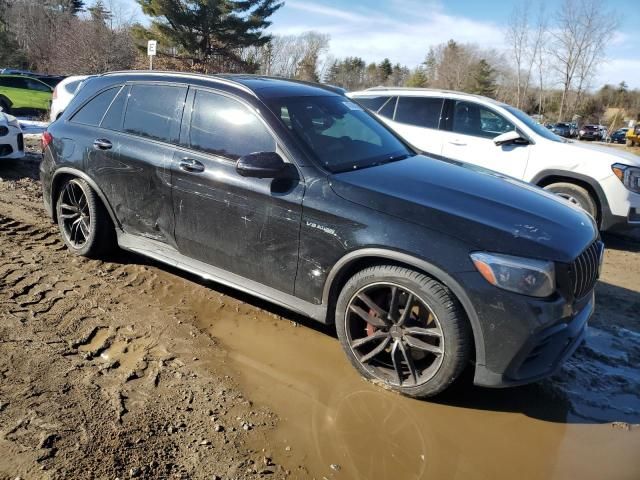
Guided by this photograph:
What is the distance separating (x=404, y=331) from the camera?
3.03m

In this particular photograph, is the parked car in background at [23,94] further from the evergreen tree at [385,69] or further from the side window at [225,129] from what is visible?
the evergreen tree at [385,69]

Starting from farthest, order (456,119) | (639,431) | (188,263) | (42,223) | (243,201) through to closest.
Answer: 1. (456,119)
2. (42,223)
3. (188,263)
4. (243,201)
5. (639,431)

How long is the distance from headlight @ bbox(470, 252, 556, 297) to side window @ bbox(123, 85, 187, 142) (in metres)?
2.56

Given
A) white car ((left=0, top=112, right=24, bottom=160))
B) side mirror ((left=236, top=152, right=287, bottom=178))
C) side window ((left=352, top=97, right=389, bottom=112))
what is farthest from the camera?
side window ((left=352, top=97, right=389, bottom=112))

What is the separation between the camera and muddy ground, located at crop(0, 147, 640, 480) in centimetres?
251

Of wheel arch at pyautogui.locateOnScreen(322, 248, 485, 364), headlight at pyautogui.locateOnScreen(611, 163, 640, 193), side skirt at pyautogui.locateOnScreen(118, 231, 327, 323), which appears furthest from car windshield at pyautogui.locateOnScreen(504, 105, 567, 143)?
side skirt at pyautogui.locateOnScreen(118, 231, 327, 323)

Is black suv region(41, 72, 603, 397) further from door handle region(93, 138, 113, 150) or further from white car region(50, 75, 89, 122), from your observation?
white car region(50, 75, 89, 122)

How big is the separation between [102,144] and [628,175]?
6163mm

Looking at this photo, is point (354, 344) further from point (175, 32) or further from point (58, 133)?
point (175, 32)

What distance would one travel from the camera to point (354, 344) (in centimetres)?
321

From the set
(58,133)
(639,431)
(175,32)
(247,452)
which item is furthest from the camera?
(175,32)

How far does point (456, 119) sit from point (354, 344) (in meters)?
5.30

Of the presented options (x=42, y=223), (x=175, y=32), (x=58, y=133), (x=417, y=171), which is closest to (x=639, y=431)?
(x=417, y=171)

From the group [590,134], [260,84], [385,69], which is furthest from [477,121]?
→ [385,69]
